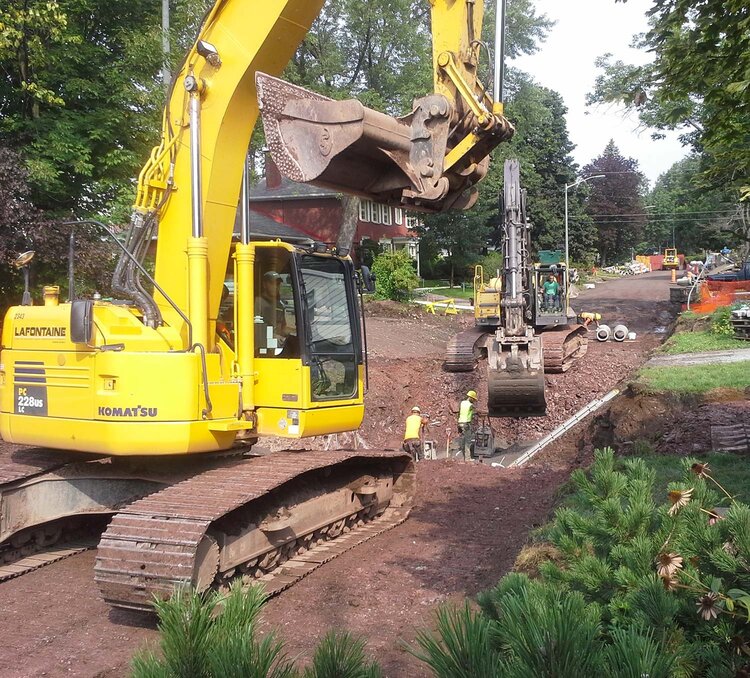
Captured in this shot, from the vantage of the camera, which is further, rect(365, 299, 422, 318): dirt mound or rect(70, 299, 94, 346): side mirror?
rect(365, 299, 422, 318): dirt mound

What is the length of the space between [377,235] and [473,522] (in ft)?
123

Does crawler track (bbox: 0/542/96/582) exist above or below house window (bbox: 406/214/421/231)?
below

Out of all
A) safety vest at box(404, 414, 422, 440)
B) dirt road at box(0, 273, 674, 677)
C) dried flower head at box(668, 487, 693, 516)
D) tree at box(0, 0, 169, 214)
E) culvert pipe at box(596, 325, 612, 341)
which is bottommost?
dirt road at box(0, 273, 674, 677)

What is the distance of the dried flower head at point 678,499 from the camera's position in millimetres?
2689

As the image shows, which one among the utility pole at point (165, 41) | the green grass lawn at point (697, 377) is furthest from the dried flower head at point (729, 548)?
the utility pole at point (165, 41)

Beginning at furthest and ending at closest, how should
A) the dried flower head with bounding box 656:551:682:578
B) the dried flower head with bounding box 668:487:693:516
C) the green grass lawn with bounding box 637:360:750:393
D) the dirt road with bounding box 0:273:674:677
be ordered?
the green grass lawn with bounding box 637:360:750:393 < the dirt road with bounding box 0:273:674:677 < the dried flower head with bounding box 668:487:693:516 < the dried flower head with bounding box 656:551:682:578

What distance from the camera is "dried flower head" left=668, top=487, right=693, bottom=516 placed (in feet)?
8.82

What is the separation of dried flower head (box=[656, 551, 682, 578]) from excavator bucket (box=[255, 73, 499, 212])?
2.54 m

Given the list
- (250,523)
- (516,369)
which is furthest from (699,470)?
(516,369)

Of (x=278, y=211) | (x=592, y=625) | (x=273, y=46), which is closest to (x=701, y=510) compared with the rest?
(x=592, y=625)

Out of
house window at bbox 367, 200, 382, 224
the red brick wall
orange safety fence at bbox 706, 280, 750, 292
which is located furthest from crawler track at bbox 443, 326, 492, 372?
house window at bbox 367, 200, 382, 224

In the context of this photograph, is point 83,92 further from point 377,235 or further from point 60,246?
point 377,235

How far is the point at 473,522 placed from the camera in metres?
8.50

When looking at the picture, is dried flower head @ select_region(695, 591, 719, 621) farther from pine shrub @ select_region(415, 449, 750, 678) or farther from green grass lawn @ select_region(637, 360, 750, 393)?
green grass lawn @ select_region(637, 360, 750, 393)
